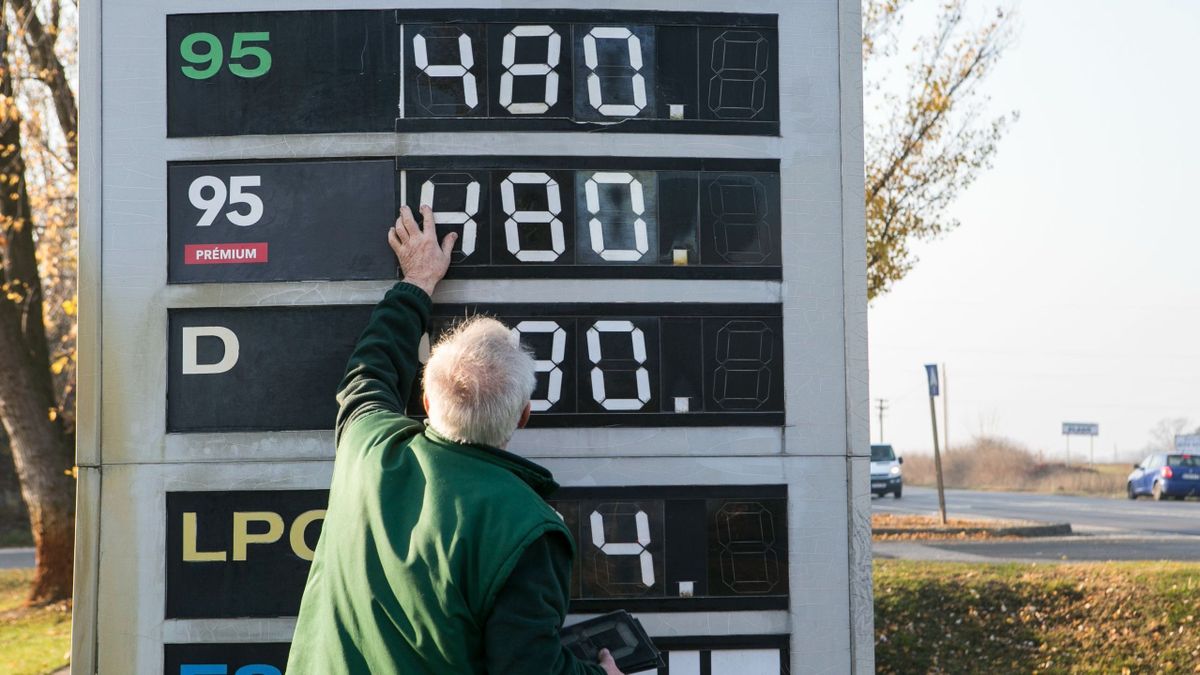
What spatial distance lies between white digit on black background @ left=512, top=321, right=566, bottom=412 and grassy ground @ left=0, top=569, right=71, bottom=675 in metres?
9.83

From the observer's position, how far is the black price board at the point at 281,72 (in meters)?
4.99

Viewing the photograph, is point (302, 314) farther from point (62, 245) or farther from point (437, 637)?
point (62, 245)

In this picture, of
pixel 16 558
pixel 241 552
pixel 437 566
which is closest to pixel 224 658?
pixel 241 552

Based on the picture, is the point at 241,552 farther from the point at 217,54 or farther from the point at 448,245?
the point at 217,54

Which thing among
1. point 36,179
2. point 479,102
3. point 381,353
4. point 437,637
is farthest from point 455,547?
point 36,179

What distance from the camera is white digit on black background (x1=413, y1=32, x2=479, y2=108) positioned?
16.4ft

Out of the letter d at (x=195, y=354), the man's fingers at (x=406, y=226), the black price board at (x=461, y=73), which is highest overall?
the black price board at (x=461, y=73)

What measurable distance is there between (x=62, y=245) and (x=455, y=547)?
48.9 feet

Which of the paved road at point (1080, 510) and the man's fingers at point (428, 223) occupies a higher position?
the man's fingers at point (428, 223)

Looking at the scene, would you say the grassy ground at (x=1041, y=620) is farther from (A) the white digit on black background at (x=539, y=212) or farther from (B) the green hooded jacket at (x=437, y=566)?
(B) the green hooded jacket at (x=437, y=566)

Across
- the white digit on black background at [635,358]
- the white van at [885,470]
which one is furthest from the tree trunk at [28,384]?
the white van at [885,470]

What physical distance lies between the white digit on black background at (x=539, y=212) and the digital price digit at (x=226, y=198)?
38.3 inches

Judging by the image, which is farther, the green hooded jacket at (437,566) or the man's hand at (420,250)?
the man's hand at (420,250)

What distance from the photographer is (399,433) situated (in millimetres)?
3752
